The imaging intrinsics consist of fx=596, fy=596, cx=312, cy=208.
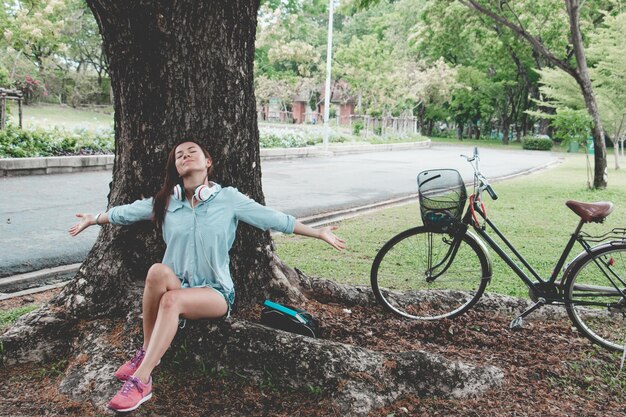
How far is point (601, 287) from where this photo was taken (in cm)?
428

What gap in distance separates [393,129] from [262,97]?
1392 cm

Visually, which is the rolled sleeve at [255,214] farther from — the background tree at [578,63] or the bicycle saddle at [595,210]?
the background tree at [578,63]

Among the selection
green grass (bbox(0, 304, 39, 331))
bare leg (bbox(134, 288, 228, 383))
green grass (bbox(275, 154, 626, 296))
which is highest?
bare leg (bbox(134, 288, 228, 383))

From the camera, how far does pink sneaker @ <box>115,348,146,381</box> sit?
3.34 meters

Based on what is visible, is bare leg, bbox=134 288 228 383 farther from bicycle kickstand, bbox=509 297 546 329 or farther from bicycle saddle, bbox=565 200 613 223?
bicycle saddle, bbox=565 200 613 223

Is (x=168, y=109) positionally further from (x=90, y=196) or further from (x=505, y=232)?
(x=90, y=196)

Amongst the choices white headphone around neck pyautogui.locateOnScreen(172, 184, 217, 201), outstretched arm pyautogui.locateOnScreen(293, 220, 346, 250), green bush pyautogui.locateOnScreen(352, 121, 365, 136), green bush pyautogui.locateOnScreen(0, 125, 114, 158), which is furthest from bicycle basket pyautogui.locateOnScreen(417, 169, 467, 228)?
green bush pyautogui.locateOnScreen(352, 121, 365, 136)

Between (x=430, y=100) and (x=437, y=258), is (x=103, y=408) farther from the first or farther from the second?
(x=430, y=100)

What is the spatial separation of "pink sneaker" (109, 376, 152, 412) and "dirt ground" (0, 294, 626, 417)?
0.52ft

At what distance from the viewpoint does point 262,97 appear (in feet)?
154

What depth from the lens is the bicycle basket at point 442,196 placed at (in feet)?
14.2

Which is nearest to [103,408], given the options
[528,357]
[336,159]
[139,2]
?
[139,2]

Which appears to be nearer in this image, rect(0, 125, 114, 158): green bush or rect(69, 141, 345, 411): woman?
rect(69, 141, 345, 411): woman

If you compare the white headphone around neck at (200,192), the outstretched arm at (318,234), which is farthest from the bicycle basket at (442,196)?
the white headphone around neck at (200,192)
